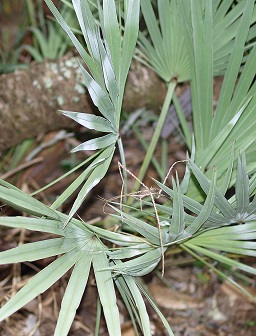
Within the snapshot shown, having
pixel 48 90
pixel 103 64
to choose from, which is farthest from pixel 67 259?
pixel 48 90

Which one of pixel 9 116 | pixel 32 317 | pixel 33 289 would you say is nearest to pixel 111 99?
pixel 33 289

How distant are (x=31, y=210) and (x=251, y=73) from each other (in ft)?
1.84

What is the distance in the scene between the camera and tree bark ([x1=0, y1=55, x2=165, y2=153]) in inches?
62.0

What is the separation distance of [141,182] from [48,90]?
0.76m

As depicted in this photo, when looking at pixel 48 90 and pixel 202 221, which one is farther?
pixel 48 90

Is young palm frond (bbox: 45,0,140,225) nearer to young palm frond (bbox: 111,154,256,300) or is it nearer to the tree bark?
young palm frond (bbox: 111,154,256,300)

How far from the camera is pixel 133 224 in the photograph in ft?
3.04

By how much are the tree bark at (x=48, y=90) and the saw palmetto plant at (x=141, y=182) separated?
0.38 meters

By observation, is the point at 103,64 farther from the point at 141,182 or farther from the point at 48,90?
the point at 48,90

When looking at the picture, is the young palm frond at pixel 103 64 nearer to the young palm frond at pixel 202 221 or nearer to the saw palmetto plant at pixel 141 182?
the saw palmetto plant at pixel 141 182

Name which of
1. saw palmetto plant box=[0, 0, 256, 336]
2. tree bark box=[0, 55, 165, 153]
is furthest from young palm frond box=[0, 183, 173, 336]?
tree bark box=[0, 55, 165, 153]

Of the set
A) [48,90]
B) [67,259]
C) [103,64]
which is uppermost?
[48,90]

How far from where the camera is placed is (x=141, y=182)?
923 millimetres

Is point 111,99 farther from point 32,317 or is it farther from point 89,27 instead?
point 32,317
